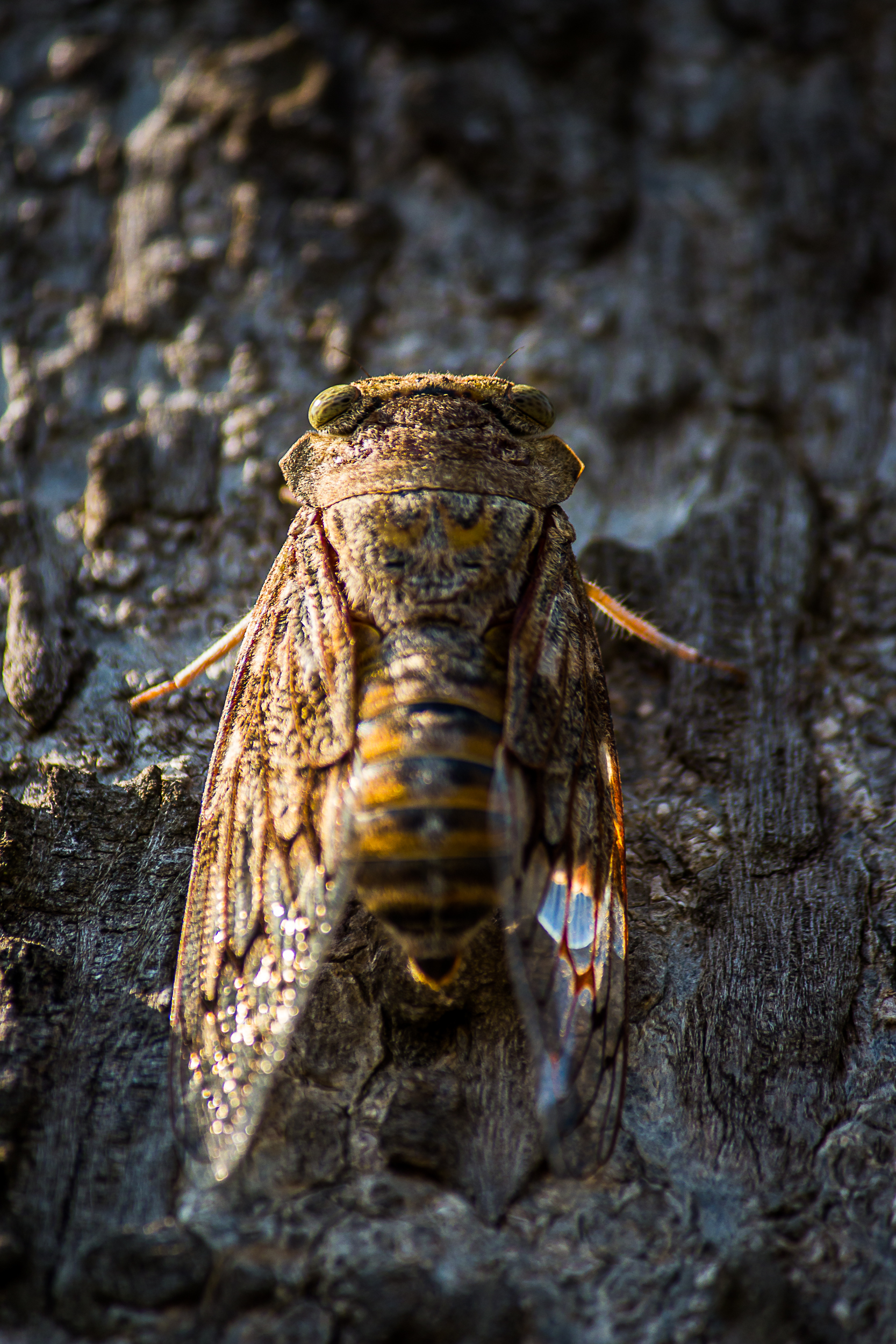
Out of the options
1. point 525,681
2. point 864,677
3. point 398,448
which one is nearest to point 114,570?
point 398,448

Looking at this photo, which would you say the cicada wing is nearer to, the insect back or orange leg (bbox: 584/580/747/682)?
the insect back

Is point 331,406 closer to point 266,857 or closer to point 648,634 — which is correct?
point 648,634

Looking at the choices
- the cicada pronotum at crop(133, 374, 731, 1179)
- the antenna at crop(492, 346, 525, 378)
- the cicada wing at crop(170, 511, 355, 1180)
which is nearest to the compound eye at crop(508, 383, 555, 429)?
the cicada pronotum at crop(133, 374, 731, 1179)

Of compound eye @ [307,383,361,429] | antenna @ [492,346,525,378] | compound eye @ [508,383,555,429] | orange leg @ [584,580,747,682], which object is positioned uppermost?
antenna @ [492,346,525,378]

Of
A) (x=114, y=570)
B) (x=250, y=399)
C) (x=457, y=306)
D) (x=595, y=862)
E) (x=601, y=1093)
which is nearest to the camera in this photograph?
(x=601, y=1093)

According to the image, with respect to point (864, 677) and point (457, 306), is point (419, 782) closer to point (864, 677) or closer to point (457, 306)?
point (864, 677)
